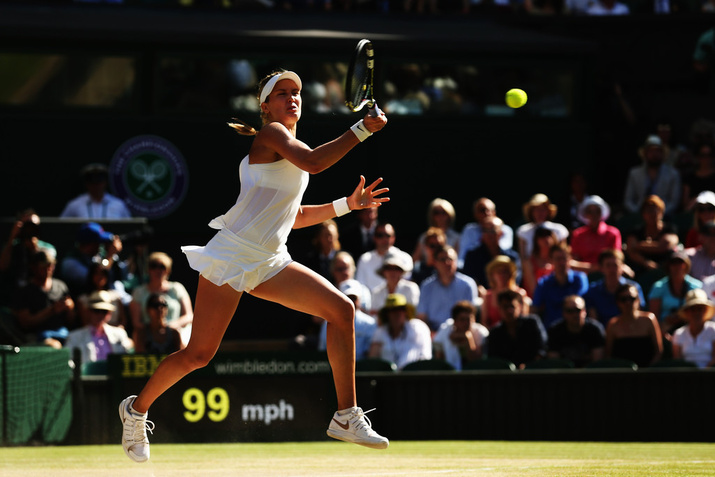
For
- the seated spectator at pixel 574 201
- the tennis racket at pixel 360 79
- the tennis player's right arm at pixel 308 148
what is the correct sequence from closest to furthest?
the tennis player's right arm at pixel 308 148
the tennis racket at pixel 360 79
the seated spectator at pixel 574 201

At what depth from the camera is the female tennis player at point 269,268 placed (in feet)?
20.0

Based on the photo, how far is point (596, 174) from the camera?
1520cm

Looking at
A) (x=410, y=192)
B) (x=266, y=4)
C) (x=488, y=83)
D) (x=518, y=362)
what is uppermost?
(x=266, y=4)

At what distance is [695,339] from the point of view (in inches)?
412

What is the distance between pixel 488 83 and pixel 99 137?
4.43 m

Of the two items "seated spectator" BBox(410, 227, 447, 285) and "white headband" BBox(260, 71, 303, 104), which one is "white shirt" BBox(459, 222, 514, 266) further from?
"white headband" BBox(260, 71, 303, 104)

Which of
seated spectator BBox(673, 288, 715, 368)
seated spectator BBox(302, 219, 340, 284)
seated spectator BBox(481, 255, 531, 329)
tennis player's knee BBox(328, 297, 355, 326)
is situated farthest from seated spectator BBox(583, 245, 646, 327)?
tennis player's knee BBox(328, 297, 355, 326)

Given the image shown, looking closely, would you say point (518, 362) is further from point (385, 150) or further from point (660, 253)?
point (385, 150)

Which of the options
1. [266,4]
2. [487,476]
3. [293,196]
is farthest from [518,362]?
[266,4]

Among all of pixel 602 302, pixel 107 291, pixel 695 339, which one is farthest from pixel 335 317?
pixel 602 302

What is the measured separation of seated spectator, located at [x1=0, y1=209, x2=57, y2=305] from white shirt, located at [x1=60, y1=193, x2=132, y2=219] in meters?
0.98

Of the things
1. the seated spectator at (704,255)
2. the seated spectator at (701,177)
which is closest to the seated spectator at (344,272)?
the seated spectator at (704,255)

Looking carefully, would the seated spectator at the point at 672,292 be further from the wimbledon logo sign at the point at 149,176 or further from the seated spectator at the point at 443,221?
the wimbledon logo sign at the point at 149,176

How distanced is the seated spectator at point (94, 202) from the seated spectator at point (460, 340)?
147 inches
